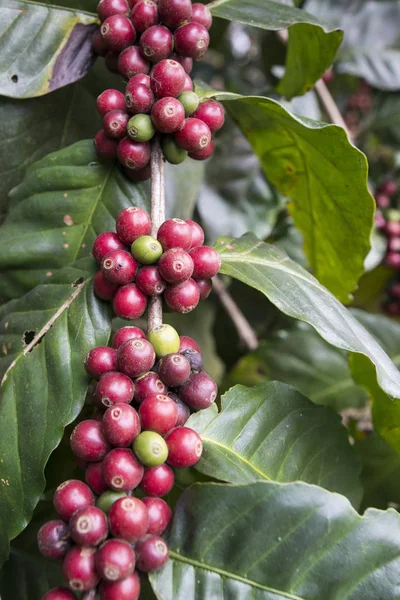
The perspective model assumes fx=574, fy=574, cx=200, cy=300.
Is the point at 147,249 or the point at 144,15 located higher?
the point at 144,15

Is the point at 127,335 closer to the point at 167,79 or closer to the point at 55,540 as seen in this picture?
the point at 55,540

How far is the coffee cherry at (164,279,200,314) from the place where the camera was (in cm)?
81

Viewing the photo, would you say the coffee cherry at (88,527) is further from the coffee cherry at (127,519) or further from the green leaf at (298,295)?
the green leaf at (298,295)

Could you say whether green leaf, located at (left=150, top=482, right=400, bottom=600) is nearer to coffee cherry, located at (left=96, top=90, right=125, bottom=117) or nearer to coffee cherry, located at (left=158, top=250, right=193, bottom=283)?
coffee cherry, located at (left=158, top=250, right=193, bottom=283)

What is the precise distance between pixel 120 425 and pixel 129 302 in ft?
0.65

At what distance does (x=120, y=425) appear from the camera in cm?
67

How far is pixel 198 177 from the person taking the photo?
122cm

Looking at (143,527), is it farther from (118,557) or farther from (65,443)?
(65,443)

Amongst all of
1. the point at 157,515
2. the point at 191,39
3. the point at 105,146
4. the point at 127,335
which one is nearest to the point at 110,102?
the point at 105,146

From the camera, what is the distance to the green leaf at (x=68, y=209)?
99 cm

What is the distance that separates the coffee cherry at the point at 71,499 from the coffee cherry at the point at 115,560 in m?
0.06

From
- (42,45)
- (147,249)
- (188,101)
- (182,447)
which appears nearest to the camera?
(182,447)

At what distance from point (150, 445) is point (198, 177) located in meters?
0.71

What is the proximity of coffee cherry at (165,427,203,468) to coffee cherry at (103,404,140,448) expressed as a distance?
0.16 feet
